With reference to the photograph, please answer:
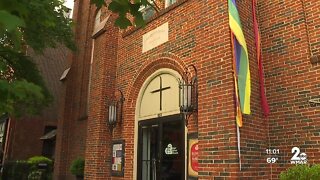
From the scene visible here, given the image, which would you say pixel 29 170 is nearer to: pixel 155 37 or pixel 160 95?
pixel 160 95

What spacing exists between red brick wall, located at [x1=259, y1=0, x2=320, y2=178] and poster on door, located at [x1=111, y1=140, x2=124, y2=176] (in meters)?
4.91

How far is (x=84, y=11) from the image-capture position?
18203 millimetres

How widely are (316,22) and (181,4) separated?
12.1ft

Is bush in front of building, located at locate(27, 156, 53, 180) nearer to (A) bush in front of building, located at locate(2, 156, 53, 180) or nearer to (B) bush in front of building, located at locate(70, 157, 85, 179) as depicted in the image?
(A) bush in front of building, located at locate(2, 156, 53, 180)

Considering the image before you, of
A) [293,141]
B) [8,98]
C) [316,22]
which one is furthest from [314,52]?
[8,98]

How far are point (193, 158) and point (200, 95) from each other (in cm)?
155

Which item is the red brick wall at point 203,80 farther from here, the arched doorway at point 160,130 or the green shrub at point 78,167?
the green shrub at point 78,167

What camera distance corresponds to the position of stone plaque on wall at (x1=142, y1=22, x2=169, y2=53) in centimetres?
1027

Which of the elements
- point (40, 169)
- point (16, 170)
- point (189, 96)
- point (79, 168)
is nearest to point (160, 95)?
point (189, 96)

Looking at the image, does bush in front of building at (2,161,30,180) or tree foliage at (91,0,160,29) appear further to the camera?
bush in front of building at (2,161,30,180)

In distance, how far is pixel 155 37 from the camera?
34.9 ft

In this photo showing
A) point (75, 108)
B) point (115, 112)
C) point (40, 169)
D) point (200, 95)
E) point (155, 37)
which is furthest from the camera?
point (40, 169)

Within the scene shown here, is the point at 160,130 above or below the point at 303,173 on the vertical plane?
above

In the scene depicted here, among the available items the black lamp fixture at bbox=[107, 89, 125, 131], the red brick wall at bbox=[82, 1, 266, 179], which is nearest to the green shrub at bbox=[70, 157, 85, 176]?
the red brick wall at bbox=[82, 1, 266, 179]
